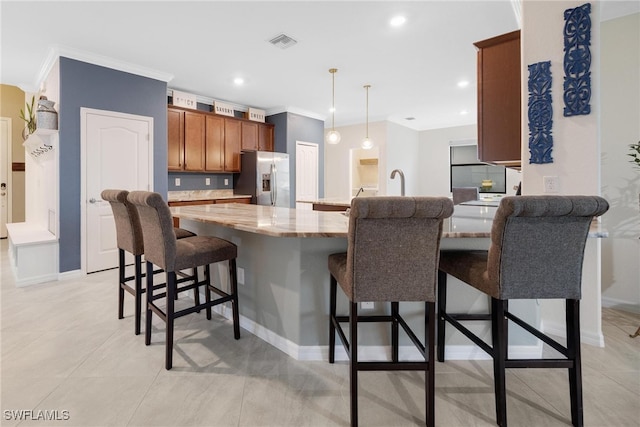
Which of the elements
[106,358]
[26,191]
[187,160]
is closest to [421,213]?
[106,358]

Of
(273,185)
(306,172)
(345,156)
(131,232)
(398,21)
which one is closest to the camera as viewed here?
(131,232)

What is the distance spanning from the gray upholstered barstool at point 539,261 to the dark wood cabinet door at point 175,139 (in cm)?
464

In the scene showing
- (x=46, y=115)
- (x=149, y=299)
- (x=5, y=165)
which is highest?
(x=46, y=115)

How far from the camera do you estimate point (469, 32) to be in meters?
3.25

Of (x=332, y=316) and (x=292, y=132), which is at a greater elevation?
(x=292, y=132)

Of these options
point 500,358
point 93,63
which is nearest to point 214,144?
point 93,63

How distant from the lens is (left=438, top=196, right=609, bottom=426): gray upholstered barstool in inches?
50.2

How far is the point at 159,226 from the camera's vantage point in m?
1.86

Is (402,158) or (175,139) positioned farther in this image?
(402,158)

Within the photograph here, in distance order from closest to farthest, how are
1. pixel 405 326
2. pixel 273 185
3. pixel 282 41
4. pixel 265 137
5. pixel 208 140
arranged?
pixel 405 326
pixel 282 41
pixel 208 140
pixel 273 185
pixel 265 137

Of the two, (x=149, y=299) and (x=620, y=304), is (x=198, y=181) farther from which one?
(x=620, y=304)

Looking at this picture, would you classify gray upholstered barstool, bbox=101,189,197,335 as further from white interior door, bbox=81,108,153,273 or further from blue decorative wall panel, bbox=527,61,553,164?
blue decorative wall panel, bbox=527,61,553,164

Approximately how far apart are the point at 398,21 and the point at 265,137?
3.66 m

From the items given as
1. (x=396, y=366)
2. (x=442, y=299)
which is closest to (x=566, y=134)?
(x=442, y=299)
